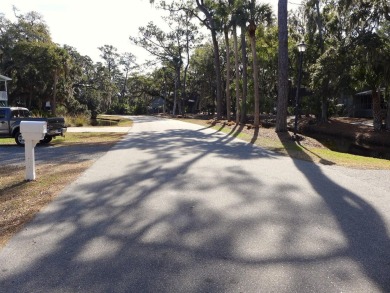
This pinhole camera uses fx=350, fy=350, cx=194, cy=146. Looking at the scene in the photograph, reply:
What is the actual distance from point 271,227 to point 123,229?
77.8 inches

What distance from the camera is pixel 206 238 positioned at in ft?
14.2

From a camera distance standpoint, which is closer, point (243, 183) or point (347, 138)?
point (243, 183)

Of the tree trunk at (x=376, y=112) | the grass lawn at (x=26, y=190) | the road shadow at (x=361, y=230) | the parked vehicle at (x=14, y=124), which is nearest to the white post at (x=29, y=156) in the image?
the grass lawn at (x=26, y=190)

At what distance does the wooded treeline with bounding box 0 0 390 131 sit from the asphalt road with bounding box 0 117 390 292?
14694 millimetres

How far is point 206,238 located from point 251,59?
119 feet

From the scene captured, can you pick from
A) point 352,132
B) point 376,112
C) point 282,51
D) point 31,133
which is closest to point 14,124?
point 31,133

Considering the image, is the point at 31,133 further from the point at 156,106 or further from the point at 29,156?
the point at 156,106

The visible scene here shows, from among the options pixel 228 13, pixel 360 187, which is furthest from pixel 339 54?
pixel 360 187

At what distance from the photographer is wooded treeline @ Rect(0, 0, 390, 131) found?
24734mm

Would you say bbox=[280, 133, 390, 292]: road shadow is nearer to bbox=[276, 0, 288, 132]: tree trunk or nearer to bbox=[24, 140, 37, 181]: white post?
bbox=[24, 140, 37, 181]: white post

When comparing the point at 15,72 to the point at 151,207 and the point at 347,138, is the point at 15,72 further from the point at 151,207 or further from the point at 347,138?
the point at 151,207

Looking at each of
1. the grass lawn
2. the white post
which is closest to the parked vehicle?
the grass lawn

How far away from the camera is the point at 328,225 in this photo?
190 inches

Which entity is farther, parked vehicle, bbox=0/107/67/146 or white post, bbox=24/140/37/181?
parked vehicle, bbox=0/107/67/146
